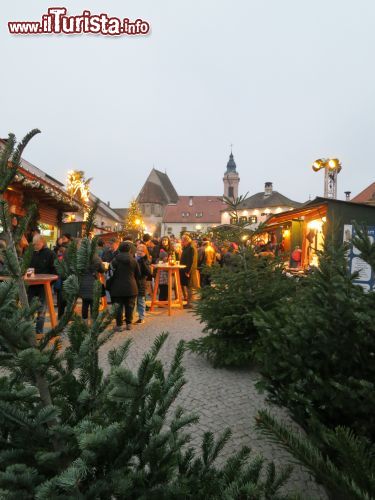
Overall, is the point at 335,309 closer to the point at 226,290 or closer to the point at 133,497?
the point at 133,497

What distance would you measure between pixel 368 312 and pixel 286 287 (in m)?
3.37

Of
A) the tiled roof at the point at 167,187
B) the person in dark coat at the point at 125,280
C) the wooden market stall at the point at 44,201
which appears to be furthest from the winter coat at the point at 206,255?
the tiled roof at the point at 167,187

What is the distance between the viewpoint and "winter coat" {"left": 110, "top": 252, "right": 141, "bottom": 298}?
7.76 m

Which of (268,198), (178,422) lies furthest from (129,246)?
(268,198)

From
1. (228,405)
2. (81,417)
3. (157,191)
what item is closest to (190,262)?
(228,405)

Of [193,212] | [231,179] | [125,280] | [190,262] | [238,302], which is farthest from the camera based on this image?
[231,179]

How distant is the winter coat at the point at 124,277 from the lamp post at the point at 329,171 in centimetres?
859

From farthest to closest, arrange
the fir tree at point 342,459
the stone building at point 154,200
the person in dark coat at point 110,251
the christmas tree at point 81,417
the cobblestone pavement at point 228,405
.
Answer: the stone building at point 154,200 < the person in dark coat at point 110,251 < the cobblestone pavement at point 228,405 < the christmas tree at point 81,417 < the fir tree at point 342,459

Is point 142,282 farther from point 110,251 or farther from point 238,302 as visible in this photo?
point 238,302

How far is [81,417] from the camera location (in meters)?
1.33

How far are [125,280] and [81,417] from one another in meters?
6.58

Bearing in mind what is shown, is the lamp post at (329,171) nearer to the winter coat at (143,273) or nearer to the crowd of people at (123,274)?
the crowd of people at (123,274)

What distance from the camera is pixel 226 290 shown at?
18.9 feet

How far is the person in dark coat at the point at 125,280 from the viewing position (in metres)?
7.77
